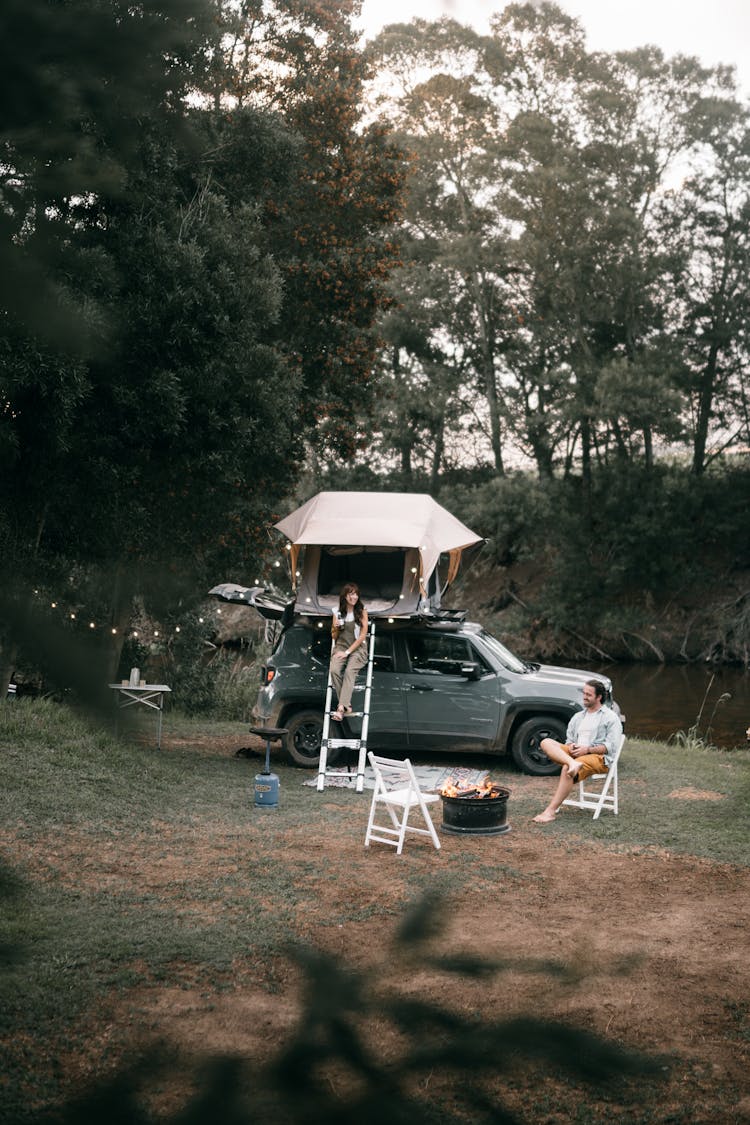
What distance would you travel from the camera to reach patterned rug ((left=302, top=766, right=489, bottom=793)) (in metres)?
11.7

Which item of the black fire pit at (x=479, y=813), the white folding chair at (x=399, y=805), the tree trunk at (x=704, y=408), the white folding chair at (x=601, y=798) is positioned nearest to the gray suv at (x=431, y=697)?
the white folding chair at (x=601, y=798)

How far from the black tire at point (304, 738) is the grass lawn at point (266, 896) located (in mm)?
364

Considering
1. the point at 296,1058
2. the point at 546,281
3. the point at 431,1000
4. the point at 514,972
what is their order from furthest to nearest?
1. the point at 546,281
2. the point at 514,972
3. the point at 431,1000
4. the point at 296,1058

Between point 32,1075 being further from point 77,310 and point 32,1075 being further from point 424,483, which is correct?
point 424,483

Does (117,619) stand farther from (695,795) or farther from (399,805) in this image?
(695,795)

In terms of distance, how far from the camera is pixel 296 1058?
976mm

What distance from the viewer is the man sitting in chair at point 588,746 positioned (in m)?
10.3

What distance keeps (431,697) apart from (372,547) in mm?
2321

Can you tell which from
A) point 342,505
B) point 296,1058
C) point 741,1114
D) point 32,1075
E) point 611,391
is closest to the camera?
point 296,1058

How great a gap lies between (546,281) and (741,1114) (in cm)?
3001

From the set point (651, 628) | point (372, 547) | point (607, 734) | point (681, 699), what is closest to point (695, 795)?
point (607, 734)

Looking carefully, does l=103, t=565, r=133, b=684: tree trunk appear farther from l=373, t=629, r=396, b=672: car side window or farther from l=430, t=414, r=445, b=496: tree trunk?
l=430, t=414, r=445, b=496: tree trunk

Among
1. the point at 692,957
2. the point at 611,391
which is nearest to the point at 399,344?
the point at 611,391

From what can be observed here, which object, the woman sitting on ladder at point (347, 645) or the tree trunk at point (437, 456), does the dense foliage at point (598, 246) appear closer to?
the tree trunk at point (437, 456)
